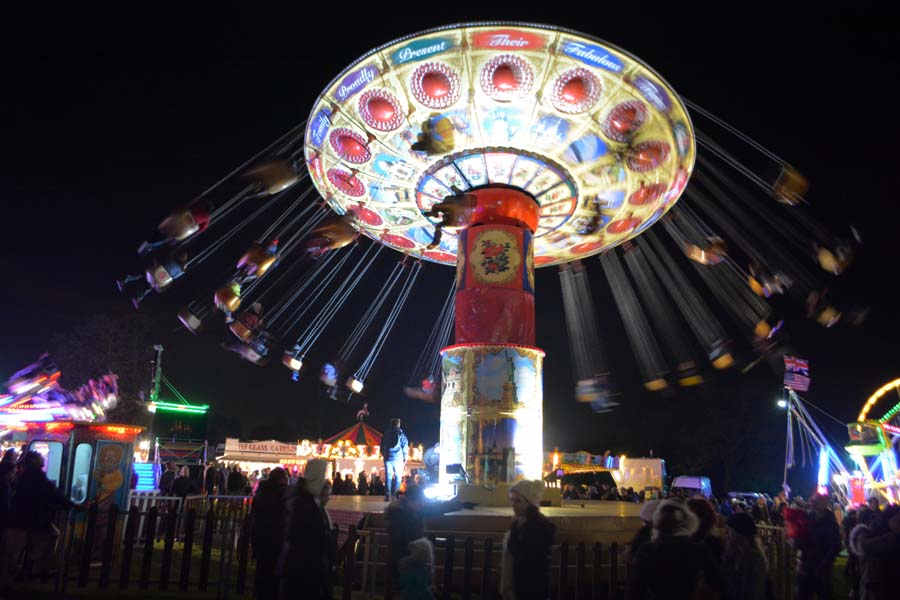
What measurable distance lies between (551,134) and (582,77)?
210 centimetres

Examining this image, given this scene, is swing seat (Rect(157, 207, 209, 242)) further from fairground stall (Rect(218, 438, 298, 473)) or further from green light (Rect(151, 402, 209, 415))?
fairground stall (Rect(218, 438, 298, 473))

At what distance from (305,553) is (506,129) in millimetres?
14250

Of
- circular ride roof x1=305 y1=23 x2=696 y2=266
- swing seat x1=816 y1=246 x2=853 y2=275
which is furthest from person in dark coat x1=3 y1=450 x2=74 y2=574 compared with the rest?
swing seat x1=816 y1=246 x2=853 y2=275

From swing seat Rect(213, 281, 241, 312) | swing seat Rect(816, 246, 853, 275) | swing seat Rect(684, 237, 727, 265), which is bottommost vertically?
swing seat Rect(213, 281, 241, 312)

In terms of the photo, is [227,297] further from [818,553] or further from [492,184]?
[818,553]

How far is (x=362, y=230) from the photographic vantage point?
73.4 feet

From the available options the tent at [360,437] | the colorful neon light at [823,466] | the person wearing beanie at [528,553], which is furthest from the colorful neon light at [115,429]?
the colorful neon light at [823,466]

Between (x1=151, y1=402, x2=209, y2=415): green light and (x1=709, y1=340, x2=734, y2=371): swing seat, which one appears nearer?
(x1=709, y1=340, x2=734, y2=371): swing seat

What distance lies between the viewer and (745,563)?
19.5 ft

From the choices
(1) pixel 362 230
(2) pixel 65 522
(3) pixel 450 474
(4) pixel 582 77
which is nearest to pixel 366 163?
(1) pixel 362 230

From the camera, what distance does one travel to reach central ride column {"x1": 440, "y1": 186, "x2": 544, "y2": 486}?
55.4 feet

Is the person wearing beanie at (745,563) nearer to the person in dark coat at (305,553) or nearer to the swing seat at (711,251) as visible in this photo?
the person in dark coat at (305,553)

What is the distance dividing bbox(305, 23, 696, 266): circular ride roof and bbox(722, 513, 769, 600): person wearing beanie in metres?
12.0

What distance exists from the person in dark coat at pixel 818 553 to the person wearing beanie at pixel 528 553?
18.1 feet
